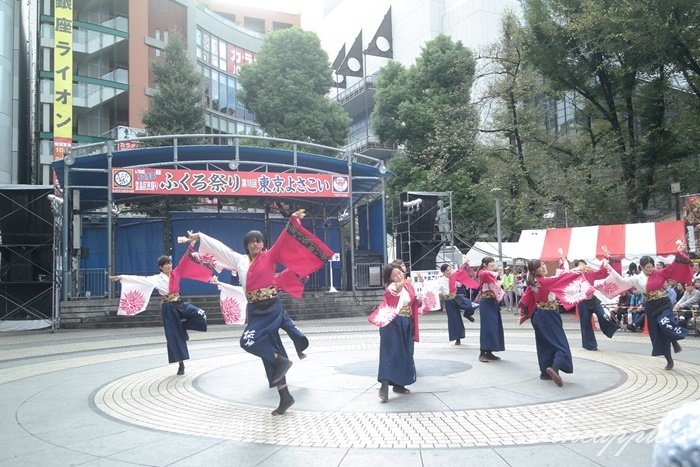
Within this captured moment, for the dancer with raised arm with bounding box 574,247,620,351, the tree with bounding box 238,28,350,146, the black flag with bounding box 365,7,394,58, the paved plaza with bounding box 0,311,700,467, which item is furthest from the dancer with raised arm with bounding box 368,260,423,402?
the black flag with bounding box 365,7,394,58

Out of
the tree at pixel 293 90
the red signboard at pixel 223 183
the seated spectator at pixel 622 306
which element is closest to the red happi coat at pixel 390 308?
the seated spectator at pixel 622 306

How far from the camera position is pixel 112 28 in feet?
124

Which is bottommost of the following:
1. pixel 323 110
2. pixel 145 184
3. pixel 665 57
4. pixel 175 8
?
pixel 145 184

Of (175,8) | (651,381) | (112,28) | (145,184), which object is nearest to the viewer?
(651,381)

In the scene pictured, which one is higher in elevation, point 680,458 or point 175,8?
point 175,8

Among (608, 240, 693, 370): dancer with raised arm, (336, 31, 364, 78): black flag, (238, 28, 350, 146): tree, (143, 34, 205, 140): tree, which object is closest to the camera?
(608, 240, 693, 370): dancer with raised arm

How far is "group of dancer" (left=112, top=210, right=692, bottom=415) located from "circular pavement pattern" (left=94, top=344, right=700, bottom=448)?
61 cm

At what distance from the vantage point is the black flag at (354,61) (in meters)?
51.7

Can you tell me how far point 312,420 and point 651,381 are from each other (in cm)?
478

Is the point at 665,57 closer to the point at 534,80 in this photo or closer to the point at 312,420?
the point at 534,80

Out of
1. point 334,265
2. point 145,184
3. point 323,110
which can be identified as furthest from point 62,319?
point 323,110

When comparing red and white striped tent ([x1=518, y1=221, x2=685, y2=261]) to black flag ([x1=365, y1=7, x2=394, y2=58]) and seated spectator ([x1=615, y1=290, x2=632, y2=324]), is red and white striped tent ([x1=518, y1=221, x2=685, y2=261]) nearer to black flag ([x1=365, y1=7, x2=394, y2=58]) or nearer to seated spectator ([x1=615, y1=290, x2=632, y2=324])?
seated spectator ([x1=615, y1=290, x2=632, y2=324])

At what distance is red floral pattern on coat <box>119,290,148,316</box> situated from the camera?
9.90 m

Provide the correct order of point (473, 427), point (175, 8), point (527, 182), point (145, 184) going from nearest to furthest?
point (473, 427) < point (145, 184) < point (527, 182) < point (175, 8)
